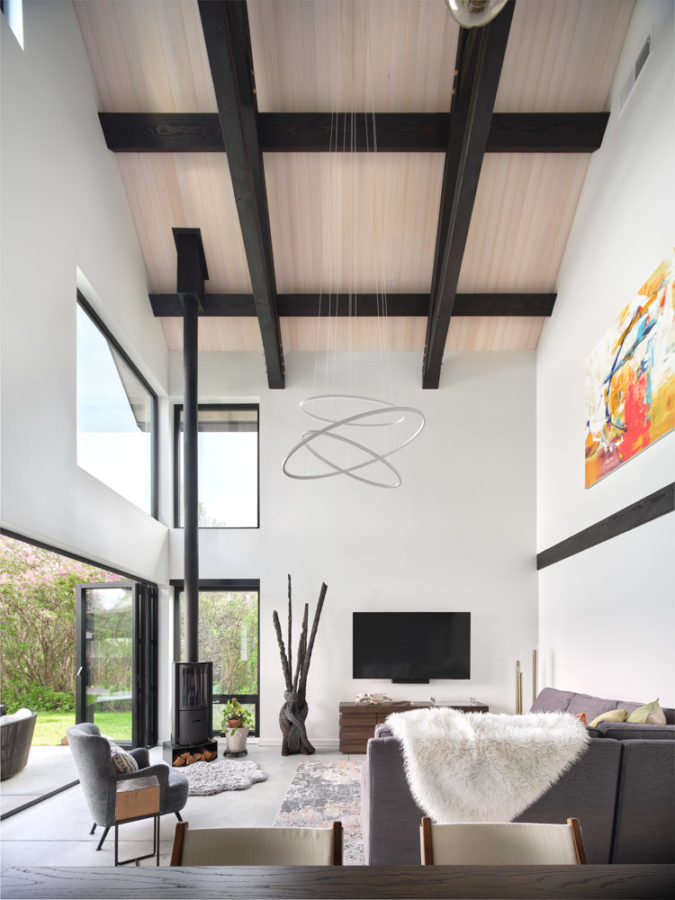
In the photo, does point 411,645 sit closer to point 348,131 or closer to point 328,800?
point 328,800

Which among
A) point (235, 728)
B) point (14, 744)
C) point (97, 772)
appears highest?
point (97, 772)

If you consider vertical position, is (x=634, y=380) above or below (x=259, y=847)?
above

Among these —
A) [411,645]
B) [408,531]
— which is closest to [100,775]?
[411,645]

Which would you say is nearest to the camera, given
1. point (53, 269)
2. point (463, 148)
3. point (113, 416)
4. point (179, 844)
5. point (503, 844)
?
point (179, 844)

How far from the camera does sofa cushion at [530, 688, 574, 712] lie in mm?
6863

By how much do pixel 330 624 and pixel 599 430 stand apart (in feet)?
14.0

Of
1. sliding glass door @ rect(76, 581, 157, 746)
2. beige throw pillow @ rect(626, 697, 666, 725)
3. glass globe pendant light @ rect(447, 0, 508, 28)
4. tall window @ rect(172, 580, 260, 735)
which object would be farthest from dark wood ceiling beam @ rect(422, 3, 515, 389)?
sliding glass door @ rect(76, 581, 157, 746)

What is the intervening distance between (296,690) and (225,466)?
2.99 metres

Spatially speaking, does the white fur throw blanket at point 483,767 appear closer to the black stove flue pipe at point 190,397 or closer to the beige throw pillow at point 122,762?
the beige throw pillow at point 122,762

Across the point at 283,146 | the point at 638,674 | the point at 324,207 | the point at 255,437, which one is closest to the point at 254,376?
the point at 255,437

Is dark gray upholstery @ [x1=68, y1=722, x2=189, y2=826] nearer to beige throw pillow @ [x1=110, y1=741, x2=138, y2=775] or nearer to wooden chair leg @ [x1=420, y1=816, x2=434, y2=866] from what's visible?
beige throw pillow @ [x1=110, y1=741, x2=138, y2=775]

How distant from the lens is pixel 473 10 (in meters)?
2.23

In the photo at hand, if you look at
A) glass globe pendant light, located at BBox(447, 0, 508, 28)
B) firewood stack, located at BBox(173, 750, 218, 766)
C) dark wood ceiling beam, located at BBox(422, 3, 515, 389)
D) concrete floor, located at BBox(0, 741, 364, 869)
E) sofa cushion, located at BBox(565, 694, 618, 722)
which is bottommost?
firewood stack, located at BBox(173, 750, 218, 766)

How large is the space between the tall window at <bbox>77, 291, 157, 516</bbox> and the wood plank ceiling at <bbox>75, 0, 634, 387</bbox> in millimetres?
1219
